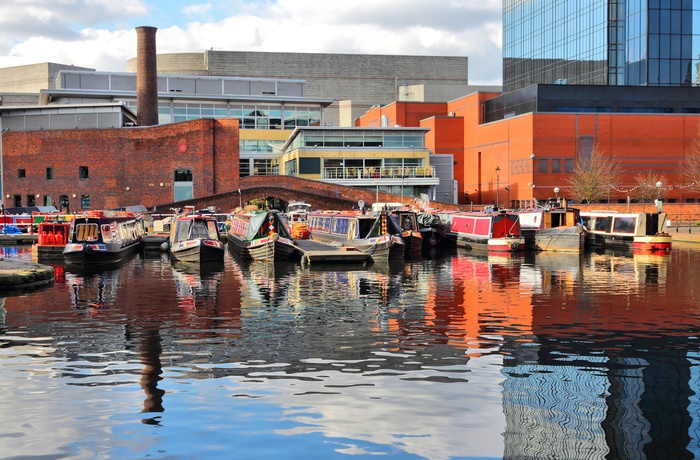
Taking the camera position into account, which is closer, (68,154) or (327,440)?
(327,440)

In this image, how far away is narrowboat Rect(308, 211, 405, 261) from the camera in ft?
114

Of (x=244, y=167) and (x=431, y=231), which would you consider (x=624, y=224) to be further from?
(x=244, y=167)

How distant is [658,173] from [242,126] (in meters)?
38.8

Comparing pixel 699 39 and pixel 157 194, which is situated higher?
pixel 699 39

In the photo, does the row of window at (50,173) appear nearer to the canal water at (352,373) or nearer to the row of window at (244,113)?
the row of window at (244,113)

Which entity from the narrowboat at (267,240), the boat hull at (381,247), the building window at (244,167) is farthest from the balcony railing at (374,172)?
the boat hull at (381,247)

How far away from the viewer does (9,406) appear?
35.3ft

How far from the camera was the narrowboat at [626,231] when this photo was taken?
39.5m

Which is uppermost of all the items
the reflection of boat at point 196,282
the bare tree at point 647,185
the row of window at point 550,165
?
the row of window at point 550,165

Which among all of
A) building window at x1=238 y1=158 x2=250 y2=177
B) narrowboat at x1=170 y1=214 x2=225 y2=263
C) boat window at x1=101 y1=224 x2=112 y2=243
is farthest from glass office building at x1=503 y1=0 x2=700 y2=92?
boat window at x1=101 y1=224 x2=112 y2=243

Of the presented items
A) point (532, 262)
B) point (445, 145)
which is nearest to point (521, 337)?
point (532, 262)

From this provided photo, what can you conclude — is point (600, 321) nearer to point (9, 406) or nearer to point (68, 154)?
point (9, 406)

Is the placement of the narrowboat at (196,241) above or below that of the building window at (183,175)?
below

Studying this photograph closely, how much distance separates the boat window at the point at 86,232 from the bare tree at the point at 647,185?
45169 millimetres
